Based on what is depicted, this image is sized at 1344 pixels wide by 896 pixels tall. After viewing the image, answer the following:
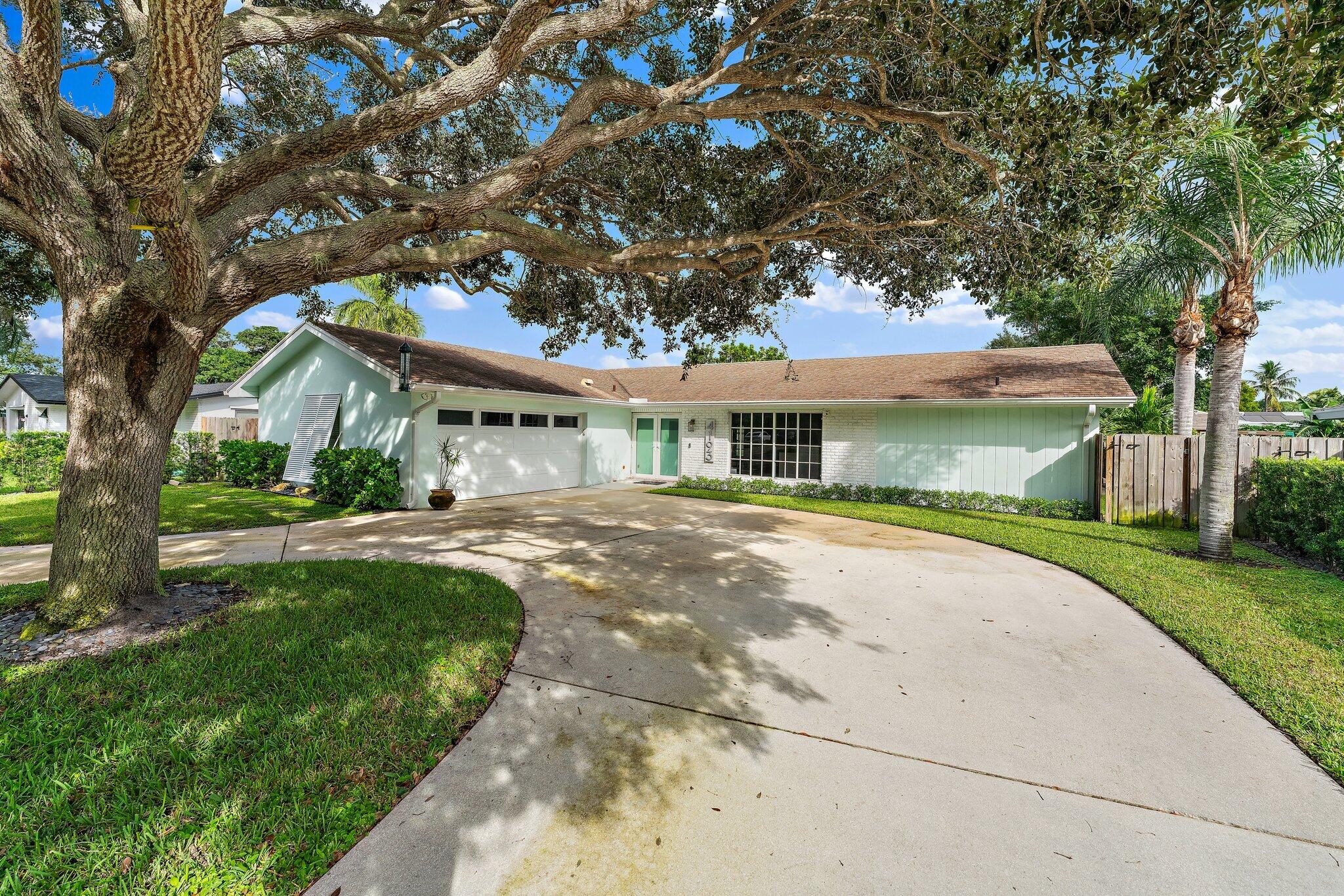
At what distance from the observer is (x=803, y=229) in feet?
24.0

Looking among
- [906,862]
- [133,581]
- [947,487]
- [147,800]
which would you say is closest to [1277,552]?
[947,487]

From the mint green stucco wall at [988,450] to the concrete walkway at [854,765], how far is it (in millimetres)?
7452

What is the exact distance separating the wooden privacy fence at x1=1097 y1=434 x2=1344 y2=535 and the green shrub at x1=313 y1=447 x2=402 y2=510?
1436 cm

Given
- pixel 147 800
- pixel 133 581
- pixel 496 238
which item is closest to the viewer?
pixel 147 800

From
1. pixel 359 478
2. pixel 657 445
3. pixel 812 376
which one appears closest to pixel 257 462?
pixel 359 478

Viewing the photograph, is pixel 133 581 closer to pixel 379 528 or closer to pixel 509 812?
pixel 509 812

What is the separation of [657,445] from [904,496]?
26.5 feet

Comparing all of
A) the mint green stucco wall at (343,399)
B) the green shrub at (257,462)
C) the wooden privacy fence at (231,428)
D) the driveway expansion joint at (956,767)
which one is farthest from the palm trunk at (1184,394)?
the wooden privacy fence at (231,428)

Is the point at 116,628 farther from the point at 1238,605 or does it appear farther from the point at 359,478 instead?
the point at 1238,605

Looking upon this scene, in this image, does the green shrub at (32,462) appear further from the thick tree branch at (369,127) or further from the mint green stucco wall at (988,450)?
the mint green stucco wall at (988,450)

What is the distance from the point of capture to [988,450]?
1270cm

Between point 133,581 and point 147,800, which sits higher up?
point 133,581

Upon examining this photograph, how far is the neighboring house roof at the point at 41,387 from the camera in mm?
23438

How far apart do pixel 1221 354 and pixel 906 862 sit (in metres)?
9.81
